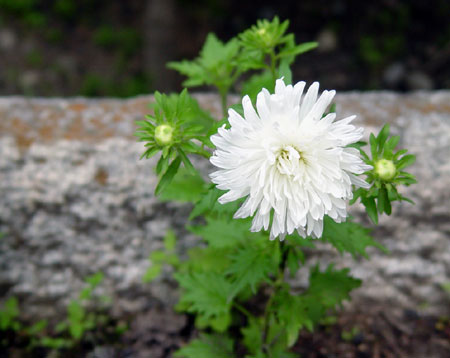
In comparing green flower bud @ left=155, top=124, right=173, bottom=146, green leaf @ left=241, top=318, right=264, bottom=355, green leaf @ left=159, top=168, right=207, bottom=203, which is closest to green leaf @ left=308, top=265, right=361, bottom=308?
green leaf @ left=241, top=318, right=264, bottom=355

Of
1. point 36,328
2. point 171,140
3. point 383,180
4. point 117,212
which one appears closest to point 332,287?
point 383,180

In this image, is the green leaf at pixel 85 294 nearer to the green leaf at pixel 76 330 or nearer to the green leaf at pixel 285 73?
the green leaf at pixel 76 330

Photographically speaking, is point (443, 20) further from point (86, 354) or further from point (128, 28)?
point (86, 354)

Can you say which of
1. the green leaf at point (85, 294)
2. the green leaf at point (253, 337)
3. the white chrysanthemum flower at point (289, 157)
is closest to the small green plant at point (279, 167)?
the white chrysanthemum flower at point (289, 157)

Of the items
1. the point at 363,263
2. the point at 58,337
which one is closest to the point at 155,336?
the point at 58,337

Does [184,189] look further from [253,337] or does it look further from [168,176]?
[253,337]
